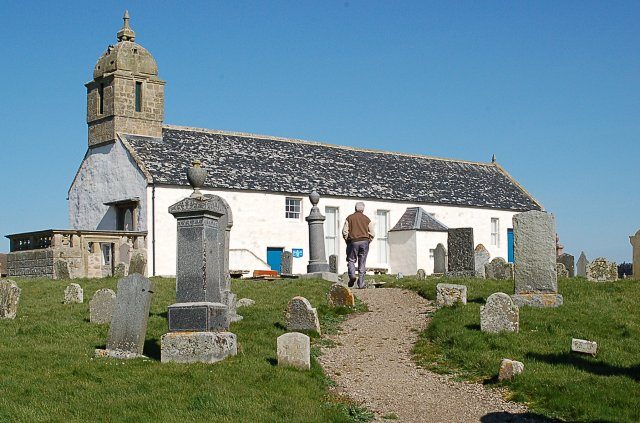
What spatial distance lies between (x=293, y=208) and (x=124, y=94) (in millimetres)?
9535

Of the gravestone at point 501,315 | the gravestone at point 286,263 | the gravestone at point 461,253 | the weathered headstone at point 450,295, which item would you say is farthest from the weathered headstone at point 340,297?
the gravestone at point 286,263

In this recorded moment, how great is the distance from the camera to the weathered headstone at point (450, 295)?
1933cm

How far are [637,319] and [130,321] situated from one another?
9.77 meters

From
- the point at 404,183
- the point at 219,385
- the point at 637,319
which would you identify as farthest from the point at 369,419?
the point at 404,183

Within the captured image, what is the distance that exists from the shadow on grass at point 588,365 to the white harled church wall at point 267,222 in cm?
2461

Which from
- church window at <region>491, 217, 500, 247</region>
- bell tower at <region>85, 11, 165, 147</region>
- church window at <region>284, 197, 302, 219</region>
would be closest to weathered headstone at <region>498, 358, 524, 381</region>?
church window at <region>284, 197, 302, 219</region>

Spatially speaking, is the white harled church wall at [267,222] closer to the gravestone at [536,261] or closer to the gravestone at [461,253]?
the gravestone at [461,253]


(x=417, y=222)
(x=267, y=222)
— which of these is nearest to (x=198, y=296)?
(x=267, y=222)

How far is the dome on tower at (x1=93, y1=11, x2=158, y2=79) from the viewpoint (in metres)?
39.8

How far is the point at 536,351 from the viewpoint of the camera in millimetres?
14398

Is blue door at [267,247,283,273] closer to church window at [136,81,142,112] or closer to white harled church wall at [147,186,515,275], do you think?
white harled church wall at [147,186,515,275]

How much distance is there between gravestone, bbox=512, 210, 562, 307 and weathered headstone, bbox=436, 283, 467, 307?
1210mm

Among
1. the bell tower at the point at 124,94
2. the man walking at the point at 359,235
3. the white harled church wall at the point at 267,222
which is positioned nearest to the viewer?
the man walking at the point at 359,235

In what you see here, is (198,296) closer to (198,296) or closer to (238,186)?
(198,296)
